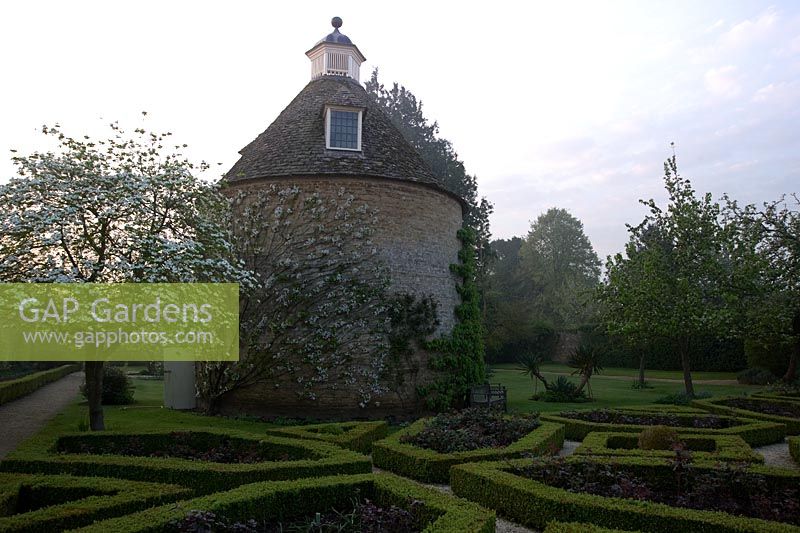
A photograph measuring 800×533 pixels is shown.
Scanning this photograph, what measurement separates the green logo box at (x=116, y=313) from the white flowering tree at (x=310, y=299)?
5.59 ft

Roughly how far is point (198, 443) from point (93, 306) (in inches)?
128

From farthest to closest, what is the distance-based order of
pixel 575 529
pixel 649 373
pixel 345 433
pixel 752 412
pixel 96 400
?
pixel 649 373, pixel 752 412, pixel 96 400, pixel 345 433, pixel 575 529

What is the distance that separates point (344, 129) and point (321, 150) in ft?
3.56

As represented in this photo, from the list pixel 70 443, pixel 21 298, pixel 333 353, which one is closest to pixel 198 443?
pixel 70 443

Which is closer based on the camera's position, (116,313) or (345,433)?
(116,313)

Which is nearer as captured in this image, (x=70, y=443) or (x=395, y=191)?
(x=70, y=443)

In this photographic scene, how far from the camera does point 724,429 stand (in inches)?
481

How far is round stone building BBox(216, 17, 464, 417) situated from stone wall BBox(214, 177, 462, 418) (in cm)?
3

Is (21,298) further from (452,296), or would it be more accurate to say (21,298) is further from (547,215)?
(547,215)

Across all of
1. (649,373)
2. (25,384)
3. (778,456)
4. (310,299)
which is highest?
(310,299)

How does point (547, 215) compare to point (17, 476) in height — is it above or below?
above

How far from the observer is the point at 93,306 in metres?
11.1

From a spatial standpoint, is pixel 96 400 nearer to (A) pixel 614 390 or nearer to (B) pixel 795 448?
(B) pixel 795 448

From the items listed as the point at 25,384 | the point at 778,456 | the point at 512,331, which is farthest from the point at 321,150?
the point at 512,331
